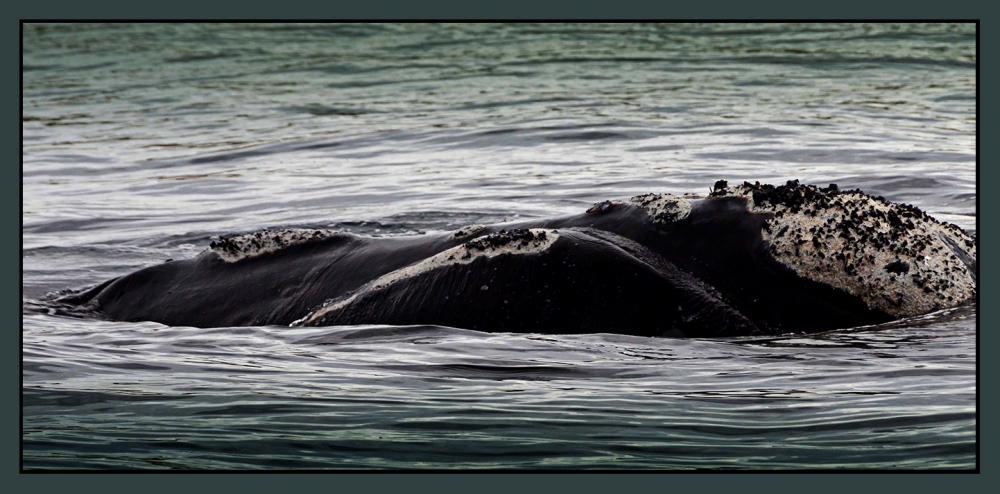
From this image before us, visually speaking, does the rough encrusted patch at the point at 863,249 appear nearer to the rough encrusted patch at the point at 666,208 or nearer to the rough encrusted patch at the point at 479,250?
the rough encrusted patch at the point at 666,208

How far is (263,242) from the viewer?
27.1 ft

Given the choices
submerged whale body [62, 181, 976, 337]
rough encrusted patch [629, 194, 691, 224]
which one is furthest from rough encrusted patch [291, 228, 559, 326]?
rough encrusted patch [629, 194, 691, 224]

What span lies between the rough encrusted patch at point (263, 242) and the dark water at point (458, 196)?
77 cm

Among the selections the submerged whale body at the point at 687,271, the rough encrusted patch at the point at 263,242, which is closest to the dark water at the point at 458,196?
the submerged whale body at the point at 687,271

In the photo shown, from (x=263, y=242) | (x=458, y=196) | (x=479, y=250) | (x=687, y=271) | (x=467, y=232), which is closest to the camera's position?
(x=687, y=271)

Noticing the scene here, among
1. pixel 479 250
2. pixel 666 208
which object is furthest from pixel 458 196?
pixel 666 208

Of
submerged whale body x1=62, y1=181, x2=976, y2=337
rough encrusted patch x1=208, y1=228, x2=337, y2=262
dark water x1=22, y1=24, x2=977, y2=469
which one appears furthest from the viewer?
rough encrusted patch x1=208, y1=228, x2=337, y2=262

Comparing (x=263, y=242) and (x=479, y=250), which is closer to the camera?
(x=479, y=250)

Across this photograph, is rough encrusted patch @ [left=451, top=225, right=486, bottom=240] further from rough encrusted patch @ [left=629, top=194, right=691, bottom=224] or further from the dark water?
rough encrusted patch @ [left=629, top=194, right=691, bottom=224]

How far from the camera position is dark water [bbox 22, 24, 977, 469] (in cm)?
496

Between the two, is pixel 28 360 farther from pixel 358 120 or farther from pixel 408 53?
pixel 408 53

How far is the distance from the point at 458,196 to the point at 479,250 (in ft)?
19.5

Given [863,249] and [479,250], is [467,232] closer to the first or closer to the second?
[479,250]

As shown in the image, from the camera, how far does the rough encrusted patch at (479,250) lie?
7.06 metres
